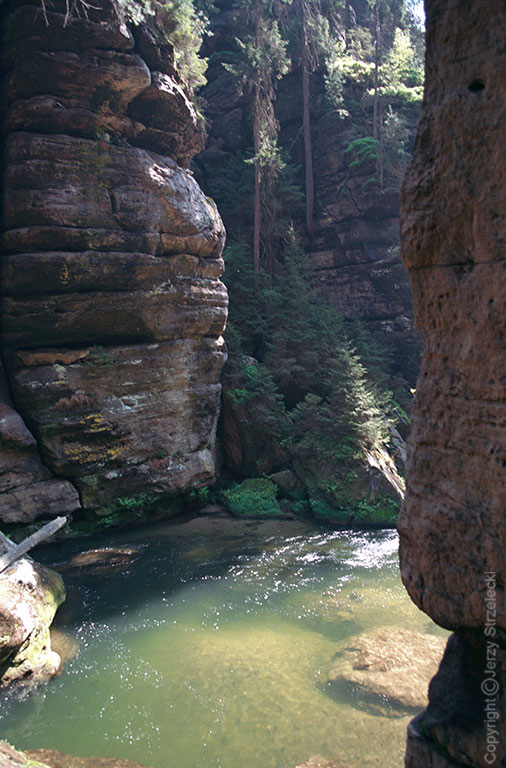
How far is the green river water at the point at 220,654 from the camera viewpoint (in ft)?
17.7

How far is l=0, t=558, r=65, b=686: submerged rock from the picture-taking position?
660 cm

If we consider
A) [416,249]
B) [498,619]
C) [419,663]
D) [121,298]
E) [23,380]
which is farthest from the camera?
[121,298]

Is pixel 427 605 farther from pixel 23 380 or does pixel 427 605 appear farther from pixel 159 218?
pixel 159 218

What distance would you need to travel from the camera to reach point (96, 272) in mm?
12242

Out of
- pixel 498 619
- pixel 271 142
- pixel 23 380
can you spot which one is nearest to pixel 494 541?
pixel 498 619

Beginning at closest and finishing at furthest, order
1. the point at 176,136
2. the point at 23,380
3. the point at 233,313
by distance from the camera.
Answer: the point at 23,380 < the point at 176,136 < the point at 233,313

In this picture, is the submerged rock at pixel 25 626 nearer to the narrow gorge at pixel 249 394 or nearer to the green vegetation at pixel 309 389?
the narrow gorge at pixel 249 394

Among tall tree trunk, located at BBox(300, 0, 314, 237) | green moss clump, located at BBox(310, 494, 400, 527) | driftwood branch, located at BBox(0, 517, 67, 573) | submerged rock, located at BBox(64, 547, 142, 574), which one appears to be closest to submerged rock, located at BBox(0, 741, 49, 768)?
driftwood branch, located at BBox(0, 517, 67, 573)

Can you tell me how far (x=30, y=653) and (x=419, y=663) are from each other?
5.53 meters

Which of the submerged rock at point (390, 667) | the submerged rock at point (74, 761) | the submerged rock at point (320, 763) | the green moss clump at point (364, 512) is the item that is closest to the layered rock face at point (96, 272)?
the green moss clump at point (364, 512)

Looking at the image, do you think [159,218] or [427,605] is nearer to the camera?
[427,605]

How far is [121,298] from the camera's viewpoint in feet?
41.4

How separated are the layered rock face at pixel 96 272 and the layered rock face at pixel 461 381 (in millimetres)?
10414

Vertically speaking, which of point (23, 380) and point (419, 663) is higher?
point (23, 380)
